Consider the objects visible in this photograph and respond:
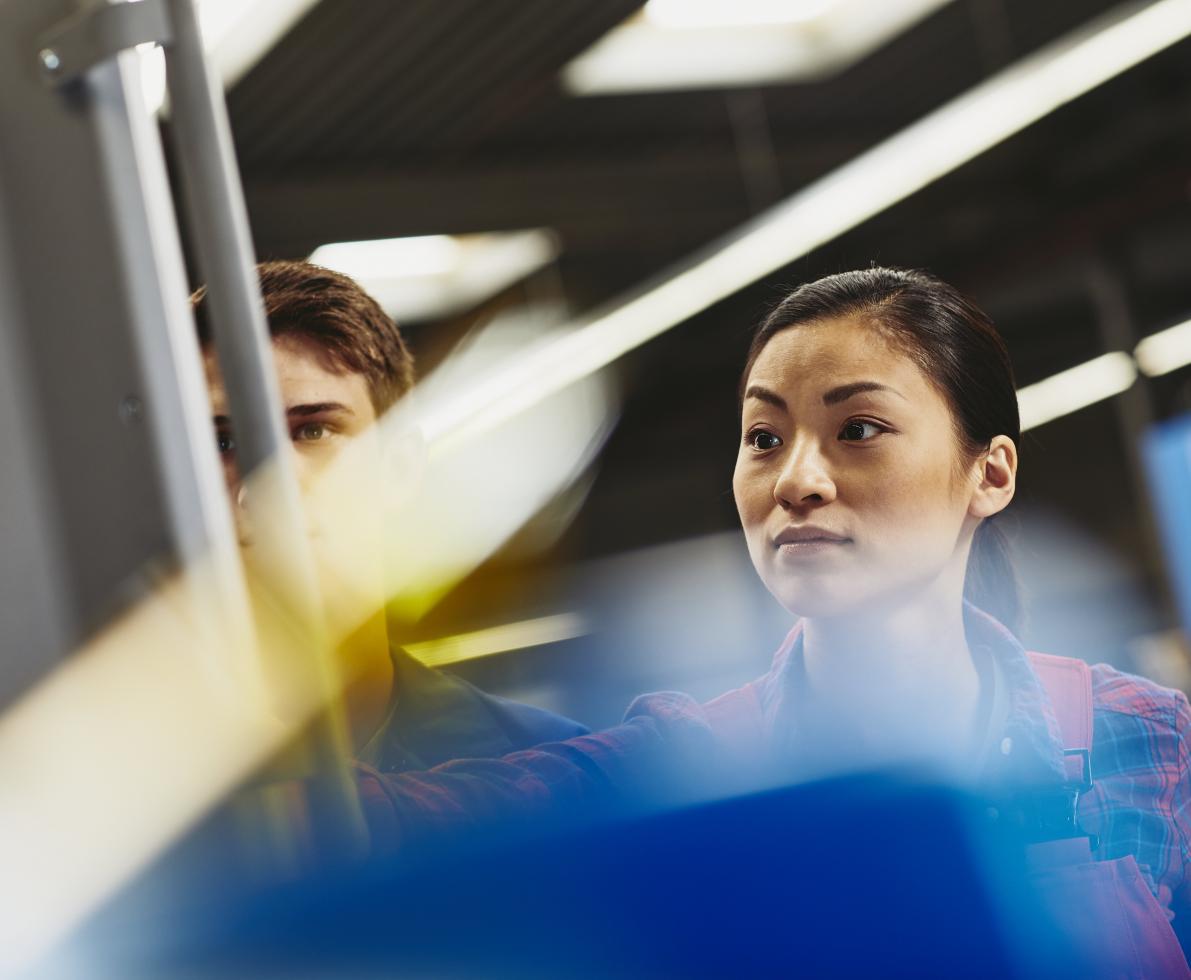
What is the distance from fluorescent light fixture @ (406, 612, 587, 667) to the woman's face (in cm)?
19

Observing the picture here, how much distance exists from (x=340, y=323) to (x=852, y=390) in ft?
1.45

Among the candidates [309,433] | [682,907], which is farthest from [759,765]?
[309,433]

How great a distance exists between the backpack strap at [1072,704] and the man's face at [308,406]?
1.76 feet

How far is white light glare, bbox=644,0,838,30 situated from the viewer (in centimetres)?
167

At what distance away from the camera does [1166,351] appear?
141cm

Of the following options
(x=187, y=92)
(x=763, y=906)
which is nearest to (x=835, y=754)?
(x=763, y=906)

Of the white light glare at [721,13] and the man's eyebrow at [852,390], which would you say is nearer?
the man's eyebrow at [852,390]

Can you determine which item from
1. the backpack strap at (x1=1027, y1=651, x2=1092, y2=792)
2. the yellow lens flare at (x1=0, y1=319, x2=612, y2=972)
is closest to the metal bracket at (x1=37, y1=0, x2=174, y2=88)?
the yellow lens flare at (x1=0, y1=319, x2=612, y2=972)

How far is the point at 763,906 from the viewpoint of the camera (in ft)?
2.90

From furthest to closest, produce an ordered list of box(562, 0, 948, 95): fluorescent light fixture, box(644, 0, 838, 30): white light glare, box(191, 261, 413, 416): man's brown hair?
box(644, 0, 838, 30): white light glare < box(562, 0, 948, 95): fluorescent light fixture < box(191, 261, 413, 416): man's brown hair

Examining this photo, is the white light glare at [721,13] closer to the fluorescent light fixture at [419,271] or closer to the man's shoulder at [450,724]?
the fluorescent light fixture at [419,271]

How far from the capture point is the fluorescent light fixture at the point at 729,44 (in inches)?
57.5

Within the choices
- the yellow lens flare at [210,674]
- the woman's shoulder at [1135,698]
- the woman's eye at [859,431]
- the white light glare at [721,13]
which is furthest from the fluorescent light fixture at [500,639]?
the white light glare at [721,13]

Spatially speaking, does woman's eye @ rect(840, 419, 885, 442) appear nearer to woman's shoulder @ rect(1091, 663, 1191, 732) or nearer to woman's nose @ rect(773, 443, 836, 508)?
woman's nose @ rect(773, 443, 836, 508)
